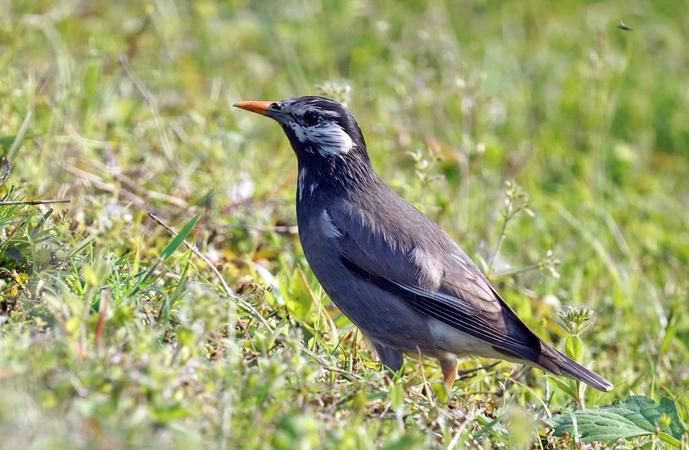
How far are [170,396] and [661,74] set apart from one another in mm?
7338

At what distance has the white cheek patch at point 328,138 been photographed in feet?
18.8

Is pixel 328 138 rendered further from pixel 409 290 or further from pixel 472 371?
pixel 472 371

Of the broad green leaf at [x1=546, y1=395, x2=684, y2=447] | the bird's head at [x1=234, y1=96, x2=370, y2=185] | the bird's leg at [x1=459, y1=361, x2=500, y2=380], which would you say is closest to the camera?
the broad green leaf at [x1=546, y1=395, x2=684, y2=447]

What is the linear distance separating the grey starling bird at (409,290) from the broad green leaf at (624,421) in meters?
0.36

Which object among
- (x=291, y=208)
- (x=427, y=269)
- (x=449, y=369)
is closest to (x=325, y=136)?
(x=427, y=269)

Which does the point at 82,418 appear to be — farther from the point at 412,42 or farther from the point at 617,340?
the point at 412,42

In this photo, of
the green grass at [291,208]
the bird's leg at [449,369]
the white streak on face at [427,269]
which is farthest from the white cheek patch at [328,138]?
the bird's leg at [449,369]

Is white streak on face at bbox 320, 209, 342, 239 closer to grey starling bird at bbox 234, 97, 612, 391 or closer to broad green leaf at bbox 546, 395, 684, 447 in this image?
grey starling bird at bbox 234, 97, 612, 391

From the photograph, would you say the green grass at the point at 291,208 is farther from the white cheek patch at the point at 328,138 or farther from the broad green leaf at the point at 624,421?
the white cheek patch at the point at 328,138

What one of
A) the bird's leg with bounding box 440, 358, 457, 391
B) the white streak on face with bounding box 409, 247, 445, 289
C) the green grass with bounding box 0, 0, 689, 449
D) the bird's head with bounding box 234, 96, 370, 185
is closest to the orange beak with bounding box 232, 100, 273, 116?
the bird's head with bounding box 234, 96, 370, 185

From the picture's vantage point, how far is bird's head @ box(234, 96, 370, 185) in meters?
5.71

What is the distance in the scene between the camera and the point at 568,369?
512 centimetres

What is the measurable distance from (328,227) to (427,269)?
0.54 metres

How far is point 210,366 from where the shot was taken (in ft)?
13.0
